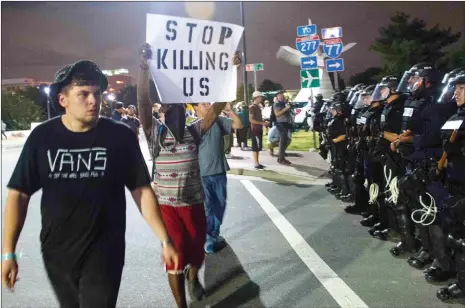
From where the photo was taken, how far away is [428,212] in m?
4.66

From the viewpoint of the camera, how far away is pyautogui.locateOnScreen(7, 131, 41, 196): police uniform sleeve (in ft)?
8.87

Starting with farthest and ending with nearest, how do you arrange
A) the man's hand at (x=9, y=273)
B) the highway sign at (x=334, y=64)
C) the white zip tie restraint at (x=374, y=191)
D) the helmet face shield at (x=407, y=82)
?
the highway sign at (x=334, y=64) < the white zip tie restraint at (x=374, y=191) < the helmet face shield at (x=407, y=82) < the man's hand at (x=9, y=273)

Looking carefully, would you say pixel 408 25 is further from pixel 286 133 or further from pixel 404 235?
pixel 404 235

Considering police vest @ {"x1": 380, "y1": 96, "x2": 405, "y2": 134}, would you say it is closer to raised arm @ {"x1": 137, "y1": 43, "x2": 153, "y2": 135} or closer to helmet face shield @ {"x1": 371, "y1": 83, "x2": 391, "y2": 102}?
helmet face shield @ {"x1": 371, "y1": 83, "x2": 391, "y2": 102}

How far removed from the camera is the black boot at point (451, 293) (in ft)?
13.6

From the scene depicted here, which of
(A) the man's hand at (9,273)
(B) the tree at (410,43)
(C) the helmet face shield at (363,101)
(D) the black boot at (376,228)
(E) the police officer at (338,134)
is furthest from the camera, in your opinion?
(B) the tree at (410,43)

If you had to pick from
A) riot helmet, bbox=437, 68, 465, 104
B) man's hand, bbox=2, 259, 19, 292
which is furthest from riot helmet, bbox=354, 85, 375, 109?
man's hand, bbox=2, 259, 19, 292

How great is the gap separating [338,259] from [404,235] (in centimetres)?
75

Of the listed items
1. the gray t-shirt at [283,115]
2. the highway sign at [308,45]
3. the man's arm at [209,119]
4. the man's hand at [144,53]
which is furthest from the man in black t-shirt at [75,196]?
the highway sign at [308,45]

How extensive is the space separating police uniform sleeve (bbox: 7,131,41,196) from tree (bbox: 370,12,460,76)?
4365 centimetres

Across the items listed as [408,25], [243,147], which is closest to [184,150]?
[243,147]

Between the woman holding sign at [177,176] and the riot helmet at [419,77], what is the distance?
7.77ft

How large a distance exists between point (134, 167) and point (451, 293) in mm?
2902

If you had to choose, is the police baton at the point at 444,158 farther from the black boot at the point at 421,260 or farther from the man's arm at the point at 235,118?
the man's arm at the point at 235,118
